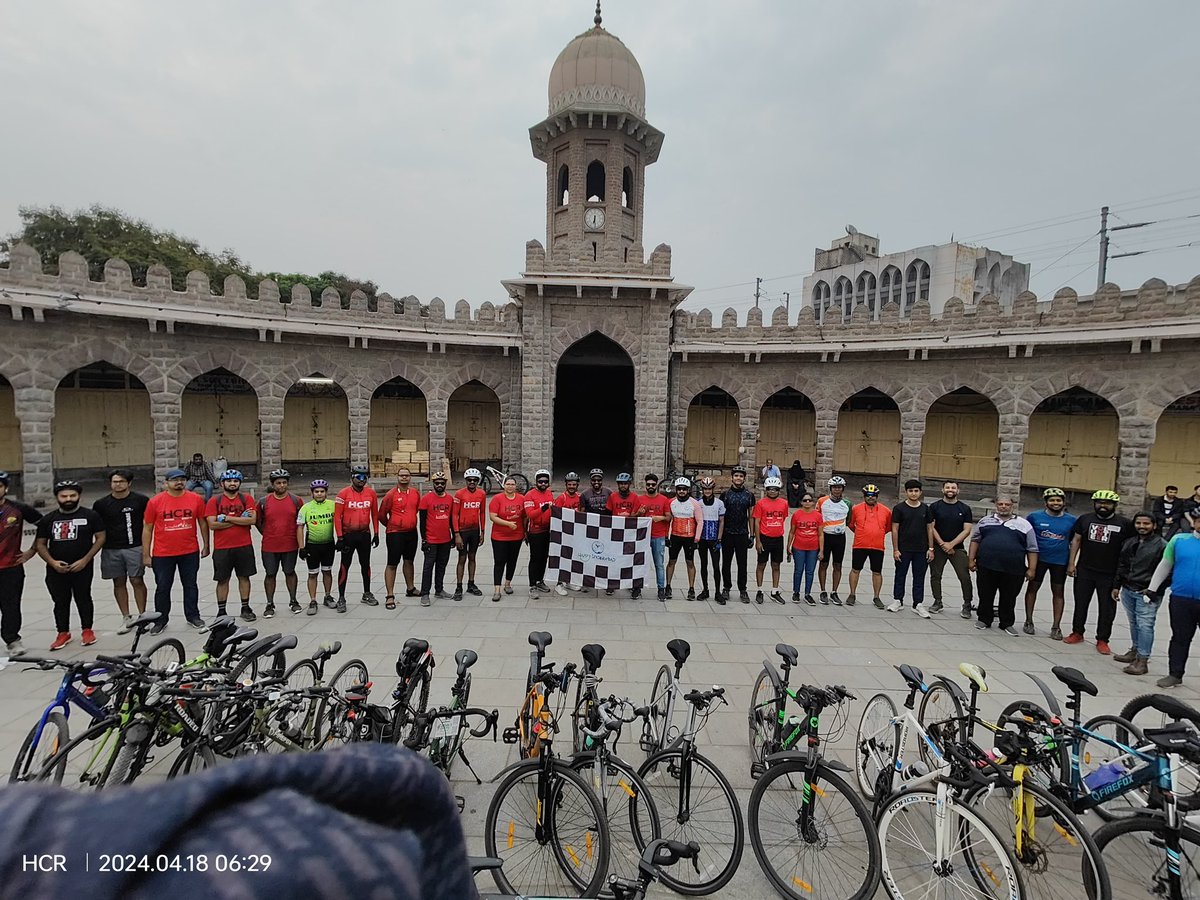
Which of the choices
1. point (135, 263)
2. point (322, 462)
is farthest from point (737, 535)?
point (135, 263)

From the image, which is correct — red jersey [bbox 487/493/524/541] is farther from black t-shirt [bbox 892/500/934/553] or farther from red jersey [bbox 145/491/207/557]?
black t-shirt [bbox 892/500/934/553]

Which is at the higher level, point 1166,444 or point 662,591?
point 1166,444

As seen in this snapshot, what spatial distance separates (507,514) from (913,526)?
5.32m

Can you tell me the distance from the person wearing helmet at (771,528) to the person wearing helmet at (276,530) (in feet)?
19.5

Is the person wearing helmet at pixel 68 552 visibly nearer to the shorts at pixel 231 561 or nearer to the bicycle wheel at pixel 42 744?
the shorts at pixel 231 561

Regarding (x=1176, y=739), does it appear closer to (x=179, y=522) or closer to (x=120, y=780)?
(x=120, y=780)

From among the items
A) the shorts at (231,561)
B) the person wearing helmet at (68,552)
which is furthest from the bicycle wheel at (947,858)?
the person wearing helmet at (68,552)

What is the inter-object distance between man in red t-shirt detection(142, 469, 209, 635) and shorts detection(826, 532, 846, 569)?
25.1ft

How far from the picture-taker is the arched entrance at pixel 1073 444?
1566 centimetres

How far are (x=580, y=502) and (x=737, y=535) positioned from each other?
2243 millimetres

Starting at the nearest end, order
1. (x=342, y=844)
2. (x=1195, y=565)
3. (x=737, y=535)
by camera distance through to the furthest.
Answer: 1. (x=342, y=844)
2. (x=1195, y=565)
3. (x=737, y=535)

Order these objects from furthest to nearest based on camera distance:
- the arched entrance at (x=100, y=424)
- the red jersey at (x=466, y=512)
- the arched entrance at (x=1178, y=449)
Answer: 1. the arched entrance at (x=100, y=424)
2. the arched entrance at (x=1178, y=449)
3. the red jersey at (x=466, y=512)

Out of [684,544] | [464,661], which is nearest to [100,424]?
[684,544]

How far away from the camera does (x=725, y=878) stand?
305 cm
